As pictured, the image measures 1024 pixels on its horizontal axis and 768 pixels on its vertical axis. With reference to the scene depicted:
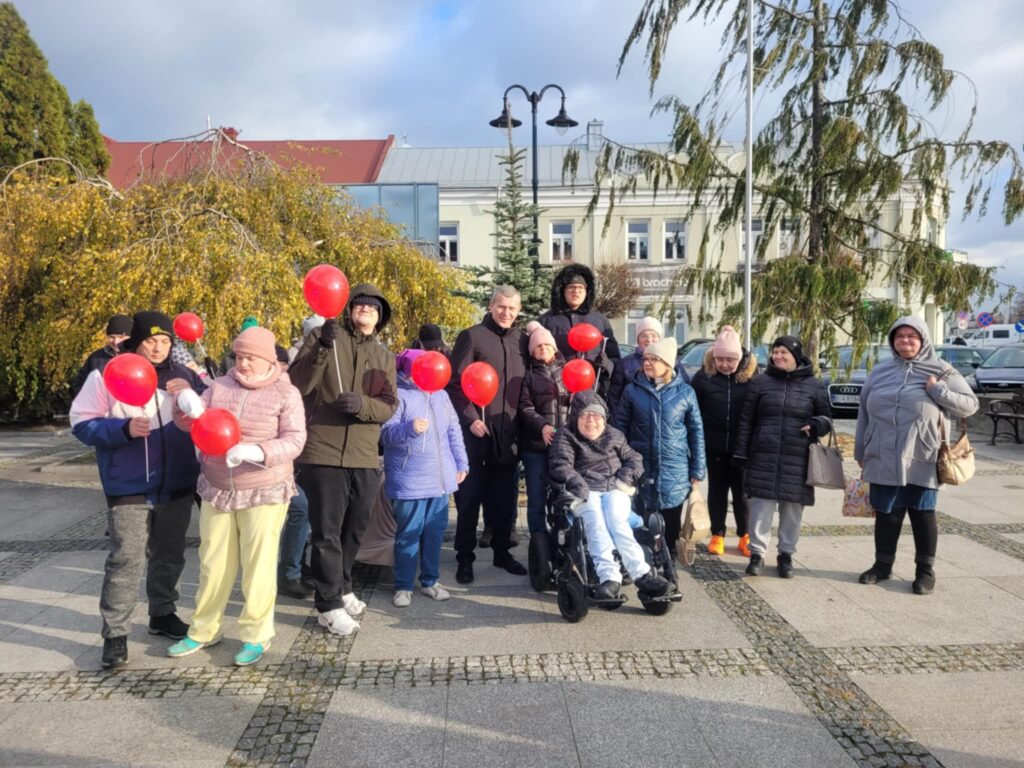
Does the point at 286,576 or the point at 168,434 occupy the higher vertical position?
the point at 168,434

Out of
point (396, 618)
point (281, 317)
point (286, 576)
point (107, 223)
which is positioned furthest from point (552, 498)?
point (107, 223)

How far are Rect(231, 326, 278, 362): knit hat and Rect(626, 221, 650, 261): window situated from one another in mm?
31366

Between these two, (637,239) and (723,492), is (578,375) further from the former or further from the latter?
(637,239)

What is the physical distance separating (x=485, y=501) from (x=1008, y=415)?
10.6 m

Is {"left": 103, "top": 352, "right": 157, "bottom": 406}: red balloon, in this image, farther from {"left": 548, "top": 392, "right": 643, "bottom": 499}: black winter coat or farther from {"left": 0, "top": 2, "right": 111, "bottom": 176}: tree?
{"left": 0, "top": 2, "right": 111, "bottom": 176}: tree

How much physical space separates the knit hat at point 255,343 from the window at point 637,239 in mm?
31366

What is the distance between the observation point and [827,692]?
3.63 m

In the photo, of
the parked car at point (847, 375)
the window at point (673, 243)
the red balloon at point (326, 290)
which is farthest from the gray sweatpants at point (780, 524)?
the window at point (673, 243)

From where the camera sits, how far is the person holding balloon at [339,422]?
4289 millimetres

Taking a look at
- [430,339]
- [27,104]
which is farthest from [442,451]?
[27,104]

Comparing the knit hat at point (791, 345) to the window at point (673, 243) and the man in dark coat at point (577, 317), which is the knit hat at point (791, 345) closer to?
the man in dark coat at point (577, 317)

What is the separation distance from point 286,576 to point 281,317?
15.1 ft

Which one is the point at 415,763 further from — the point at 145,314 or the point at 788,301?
the point at 788,301

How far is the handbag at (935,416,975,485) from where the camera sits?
496 centimetres
